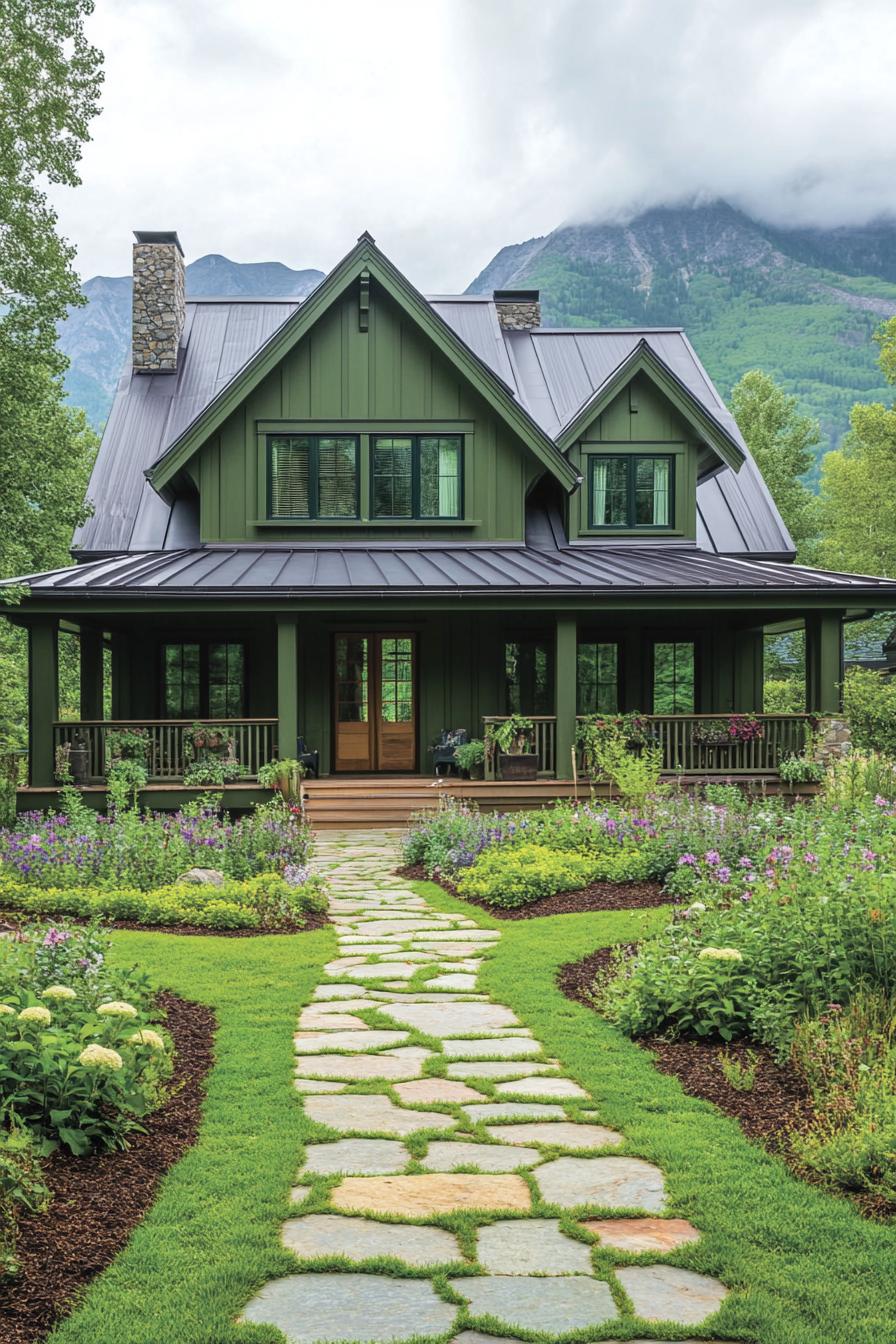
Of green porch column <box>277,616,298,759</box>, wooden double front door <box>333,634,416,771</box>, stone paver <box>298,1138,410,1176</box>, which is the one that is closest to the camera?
stone paver <box>298,1138,410,1176</box>

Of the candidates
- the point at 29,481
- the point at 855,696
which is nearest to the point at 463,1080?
the point at 29,481

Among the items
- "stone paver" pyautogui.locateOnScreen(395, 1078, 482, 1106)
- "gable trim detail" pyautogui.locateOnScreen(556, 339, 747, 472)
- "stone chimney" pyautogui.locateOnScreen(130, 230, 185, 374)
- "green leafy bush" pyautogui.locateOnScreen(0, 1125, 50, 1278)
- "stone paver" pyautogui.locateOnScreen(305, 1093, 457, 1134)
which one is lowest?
"stone paver" pyautogui.locateOnScreen(395, 1078, 482, 1106)

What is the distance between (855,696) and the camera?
20000mm

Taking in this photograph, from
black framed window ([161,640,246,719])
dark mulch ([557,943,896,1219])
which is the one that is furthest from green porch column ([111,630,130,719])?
dark mulch ([557,943,896,1219])

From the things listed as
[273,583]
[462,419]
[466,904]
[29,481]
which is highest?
[462,419]

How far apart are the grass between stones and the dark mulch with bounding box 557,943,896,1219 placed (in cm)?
7

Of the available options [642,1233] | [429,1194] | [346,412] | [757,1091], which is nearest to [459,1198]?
[429,1194]

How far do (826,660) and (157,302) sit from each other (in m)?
13.6

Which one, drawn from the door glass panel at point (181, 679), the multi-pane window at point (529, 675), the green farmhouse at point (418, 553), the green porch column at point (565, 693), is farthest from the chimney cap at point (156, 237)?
the green porch column at point (565, 693)

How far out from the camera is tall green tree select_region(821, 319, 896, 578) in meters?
34.5

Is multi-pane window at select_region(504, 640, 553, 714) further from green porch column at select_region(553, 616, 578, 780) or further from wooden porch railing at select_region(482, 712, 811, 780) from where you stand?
green porch column at select_region(553, 616, 578, 780)

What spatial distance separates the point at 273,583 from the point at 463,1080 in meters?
11.2

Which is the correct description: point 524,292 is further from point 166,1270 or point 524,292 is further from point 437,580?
point 166,1270

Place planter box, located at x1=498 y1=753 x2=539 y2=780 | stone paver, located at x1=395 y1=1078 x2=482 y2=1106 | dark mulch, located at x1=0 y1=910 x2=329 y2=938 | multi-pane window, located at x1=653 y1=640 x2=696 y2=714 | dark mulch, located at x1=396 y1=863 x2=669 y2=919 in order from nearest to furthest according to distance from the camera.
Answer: stone paver, located at x1=395 y1=1078 x2=482 y2=1106 → dark mulch, located at x1=0 y1=910 x2=329 y2=938 → dark mulch, located at x1=396 y1=863 x2=669 y2=919 → planter box, located at x1=498 y1=753 x2=539 y2=780 → multi-pane window, located at x1=653 y1=640 x2=696 y2=714
